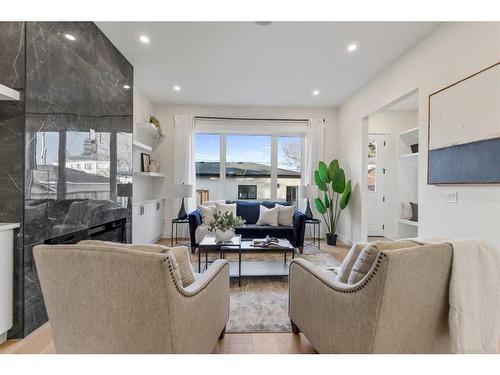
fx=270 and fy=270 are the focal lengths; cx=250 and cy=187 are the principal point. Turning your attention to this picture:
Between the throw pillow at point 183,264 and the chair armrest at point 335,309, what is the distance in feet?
2.47

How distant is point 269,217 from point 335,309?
11.1 ft

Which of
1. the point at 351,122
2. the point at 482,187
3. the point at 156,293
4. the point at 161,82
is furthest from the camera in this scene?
the point at 351,122

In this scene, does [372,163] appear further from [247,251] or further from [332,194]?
[247,251]

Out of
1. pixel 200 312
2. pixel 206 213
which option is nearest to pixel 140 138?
pixel 206 213

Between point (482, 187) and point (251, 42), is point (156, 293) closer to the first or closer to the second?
point (482, 187)

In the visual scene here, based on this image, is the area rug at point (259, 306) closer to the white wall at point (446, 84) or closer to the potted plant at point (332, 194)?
the white wall at point (446, 84)

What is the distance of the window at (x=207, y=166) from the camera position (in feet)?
19.4

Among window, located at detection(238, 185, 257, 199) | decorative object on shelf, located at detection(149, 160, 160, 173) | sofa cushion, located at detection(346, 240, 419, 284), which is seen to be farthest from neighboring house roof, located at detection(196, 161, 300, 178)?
sofa cushion, located at detection(346, 240, 419, 284)

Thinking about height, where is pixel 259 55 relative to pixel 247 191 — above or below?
above

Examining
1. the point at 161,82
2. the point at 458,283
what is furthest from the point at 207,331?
the point at 161,82

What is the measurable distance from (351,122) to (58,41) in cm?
453

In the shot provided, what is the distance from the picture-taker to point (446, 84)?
8.79 feet

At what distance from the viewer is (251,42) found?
318cm
